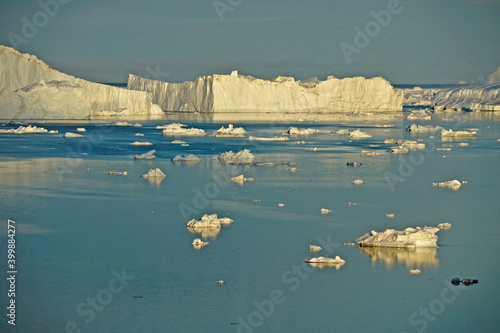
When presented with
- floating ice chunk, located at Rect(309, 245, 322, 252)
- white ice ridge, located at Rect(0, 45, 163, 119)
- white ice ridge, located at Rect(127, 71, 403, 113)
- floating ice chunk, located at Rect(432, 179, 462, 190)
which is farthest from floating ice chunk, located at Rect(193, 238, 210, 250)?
white ice ridge, located at Rect(127, 71, 403, 113)

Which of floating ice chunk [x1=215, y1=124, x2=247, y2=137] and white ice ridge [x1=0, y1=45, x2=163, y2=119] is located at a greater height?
white ice ridge [x1=0, y1=45, x2=163, y2=119]

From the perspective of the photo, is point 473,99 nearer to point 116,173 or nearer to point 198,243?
point 116,173

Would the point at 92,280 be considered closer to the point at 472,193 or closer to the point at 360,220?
the point at 360,220

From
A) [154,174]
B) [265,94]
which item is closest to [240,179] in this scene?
[154,174]

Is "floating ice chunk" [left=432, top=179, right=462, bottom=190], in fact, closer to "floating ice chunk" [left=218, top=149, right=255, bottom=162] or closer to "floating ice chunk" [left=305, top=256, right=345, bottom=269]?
"floating ice chunk" [left=218, top=149, right=255, bottom=162]

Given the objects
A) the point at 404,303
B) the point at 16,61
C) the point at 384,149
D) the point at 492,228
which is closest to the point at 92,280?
the point at 404,303

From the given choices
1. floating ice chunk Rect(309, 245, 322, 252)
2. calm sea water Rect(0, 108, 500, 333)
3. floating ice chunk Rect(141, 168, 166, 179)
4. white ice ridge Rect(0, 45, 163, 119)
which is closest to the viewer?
calm sea water Rect(0, 108, 500, 333)

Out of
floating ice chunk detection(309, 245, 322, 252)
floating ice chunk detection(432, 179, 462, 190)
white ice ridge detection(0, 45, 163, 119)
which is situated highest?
white ice ridge detection(0, 45, 163, 119)
